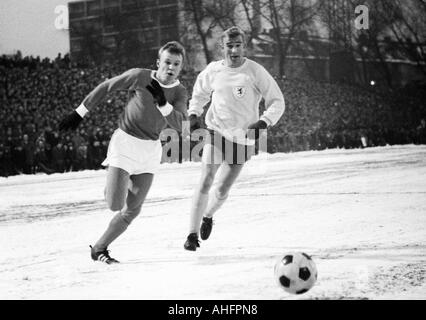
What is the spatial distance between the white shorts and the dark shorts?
2.12 ft

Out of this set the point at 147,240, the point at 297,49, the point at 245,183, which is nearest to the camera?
the point at 147,240

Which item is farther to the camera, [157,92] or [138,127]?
[138,127]

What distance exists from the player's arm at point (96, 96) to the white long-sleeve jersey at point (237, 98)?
74cm

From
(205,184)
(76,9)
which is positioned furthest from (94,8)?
(205,184)

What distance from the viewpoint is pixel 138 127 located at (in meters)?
3.83

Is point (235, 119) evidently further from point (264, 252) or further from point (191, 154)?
point (191, 154)

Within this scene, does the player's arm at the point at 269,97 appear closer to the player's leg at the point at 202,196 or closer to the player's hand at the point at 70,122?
the player's leg at the point at 202,196

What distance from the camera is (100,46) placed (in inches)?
391

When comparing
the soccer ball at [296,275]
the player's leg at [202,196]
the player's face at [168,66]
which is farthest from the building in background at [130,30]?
the soccer ball at [296,275]

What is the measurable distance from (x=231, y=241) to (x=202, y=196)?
1.60 ft

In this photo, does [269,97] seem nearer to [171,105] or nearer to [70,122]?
[171,105]

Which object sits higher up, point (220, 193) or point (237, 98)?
point (237, 98)

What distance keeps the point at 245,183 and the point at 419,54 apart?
3.98 m

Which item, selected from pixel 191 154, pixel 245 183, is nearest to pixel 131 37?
pixel 191 154
